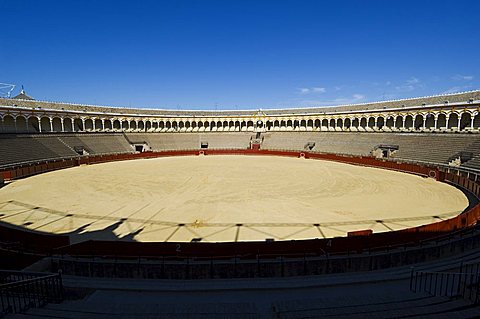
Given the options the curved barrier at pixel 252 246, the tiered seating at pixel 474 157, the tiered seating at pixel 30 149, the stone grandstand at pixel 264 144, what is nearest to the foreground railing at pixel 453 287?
the curved barrier at pixel 252 246

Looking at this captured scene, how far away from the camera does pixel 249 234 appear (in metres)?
12.6

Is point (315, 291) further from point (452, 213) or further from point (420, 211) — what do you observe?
point (452, 213)

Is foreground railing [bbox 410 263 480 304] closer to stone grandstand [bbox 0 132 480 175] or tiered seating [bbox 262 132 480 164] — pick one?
stone grandstand [bbox 0 132 480 175]

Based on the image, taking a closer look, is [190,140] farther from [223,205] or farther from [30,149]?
[223,205]

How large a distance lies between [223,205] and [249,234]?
494cm

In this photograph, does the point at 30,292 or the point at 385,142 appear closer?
the point at 30,292

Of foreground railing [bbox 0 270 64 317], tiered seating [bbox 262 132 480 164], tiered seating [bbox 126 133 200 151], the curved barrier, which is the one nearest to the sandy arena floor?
the curved barrier

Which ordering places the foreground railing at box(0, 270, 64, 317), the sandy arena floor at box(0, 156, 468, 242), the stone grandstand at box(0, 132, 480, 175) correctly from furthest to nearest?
the stone grandstand at box(0, 132, 480, 175) < the sandy arena floor at box(0, 156, 468, 242) < the foreground railing at box(0, 270, 64, 317)

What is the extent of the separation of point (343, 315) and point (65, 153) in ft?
143

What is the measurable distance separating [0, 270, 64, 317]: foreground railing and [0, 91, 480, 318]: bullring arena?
0.05 m

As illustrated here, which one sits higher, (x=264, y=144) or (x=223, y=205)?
(x=264, y=144)

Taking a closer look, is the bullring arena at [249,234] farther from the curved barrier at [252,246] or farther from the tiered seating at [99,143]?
the tiered seating at [99,143]

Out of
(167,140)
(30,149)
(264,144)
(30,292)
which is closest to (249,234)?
(30,292)

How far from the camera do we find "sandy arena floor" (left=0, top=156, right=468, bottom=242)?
13.2m
